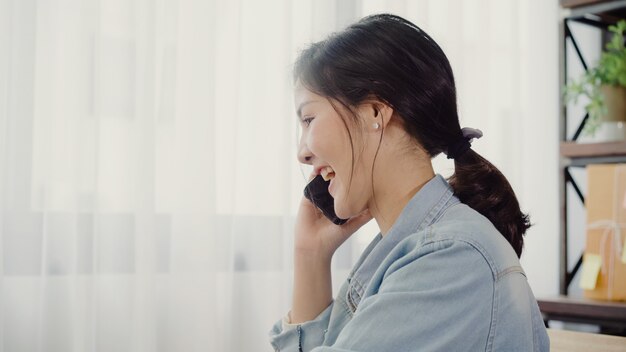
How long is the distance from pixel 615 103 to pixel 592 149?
0.60 ft

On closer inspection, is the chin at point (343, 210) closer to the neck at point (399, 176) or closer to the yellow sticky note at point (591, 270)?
the neck at point (399, 176)

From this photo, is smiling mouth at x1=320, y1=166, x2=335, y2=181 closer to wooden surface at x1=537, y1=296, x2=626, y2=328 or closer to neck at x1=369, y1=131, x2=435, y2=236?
neck at x1=369, y1=131, x2=435, y2=236

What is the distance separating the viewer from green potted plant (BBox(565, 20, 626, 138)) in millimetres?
2531

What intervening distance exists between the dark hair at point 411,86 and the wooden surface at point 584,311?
4.51 ft

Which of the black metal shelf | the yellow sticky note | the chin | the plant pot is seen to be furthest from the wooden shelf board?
the chin

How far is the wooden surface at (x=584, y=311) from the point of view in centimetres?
231

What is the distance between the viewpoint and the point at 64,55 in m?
1.70

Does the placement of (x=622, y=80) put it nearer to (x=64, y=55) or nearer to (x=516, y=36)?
(x=516, y=36)

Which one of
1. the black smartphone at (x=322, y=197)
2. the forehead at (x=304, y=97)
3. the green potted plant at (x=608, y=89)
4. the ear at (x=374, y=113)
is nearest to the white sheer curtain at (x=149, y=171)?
the black smartphone at (x=322, y=197)

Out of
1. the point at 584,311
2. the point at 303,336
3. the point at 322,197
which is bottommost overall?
the point at 584,311

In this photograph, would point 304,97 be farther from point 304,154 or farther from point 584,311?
point 584,311

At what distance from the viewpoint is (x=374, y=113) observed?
3.42 ft

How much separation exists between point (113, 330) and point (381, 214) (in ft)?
2.99

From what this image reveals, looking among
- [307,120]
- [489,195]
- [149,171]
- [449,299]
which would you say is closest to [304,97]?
[307,120]
